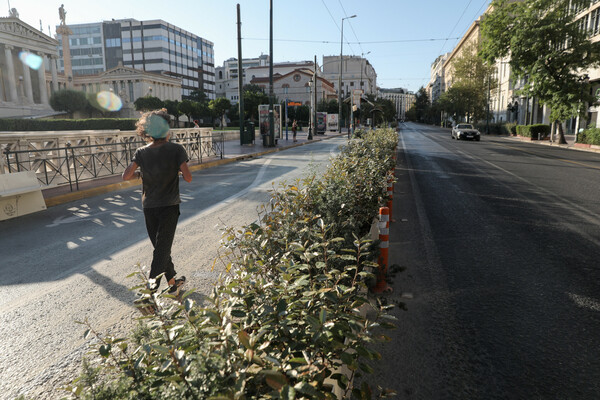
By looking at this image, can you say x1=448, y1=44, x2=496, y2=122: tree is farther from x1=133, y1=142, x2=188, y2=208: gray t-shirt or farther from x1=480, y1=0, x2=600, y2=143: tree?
→ x1=133, y1=142, x2=188, y2=208: gray t-shirt

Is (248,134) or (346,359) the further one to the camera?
(248,134)

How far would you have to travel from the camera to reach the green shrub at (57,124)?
32875 millimetres

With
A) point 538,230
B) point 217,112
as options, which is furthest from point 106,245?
point 217,112

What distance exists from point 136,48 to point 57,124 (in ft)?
252

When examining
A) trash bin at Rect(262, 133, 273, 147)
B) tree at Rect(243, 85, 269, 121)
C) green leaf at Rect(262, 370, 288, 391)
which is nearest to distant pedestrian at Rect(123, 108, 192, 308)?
green leaf at Rect(262, 370, 288, 391)

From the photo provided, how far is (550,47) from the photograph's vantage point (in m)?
29.3

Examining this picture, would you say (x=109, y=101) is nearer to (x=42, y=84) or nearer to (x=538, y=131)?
(x=42, y=84)

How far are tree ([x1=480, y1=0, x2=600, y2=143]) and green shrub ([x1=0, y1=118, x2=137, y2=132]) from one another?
114 ft

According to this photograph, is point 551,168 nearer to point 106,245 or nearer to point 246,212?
point 246,212

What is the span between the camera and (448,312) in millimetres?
4059

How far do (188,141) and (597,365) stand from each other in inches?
714

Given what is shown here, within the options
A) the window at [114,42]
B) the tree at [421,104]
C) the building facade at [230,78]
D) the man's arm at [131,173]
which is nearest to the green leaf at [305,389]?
the man's arm at [131,173]

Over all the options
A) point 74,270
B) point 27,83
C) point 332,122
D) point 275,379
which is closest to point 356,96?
point 332,122

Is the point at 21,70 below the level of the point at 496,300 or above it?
above
